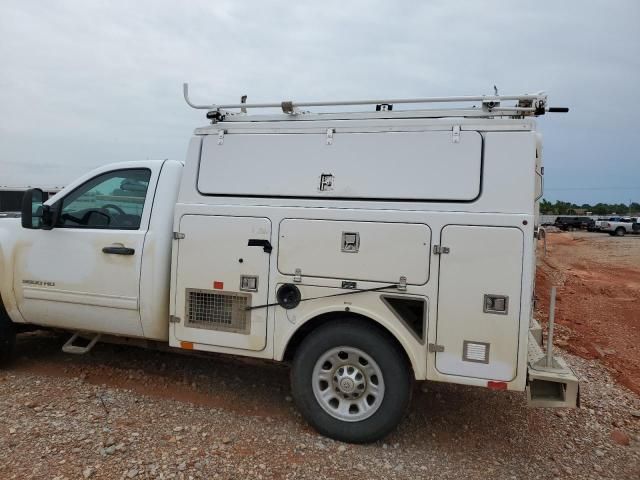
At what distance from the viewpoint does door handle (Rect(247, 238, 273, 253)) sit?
13.3 feet

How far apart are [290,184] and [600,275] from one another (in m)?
16.5

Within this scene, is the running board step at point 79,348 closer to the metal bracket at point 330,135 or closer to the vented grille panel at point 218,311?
the vented grille panel at point 218,311

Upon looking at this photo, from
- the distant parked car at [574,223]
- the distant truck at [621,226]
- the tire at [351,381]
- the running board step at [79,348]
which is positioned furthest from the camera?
the distant parked car at [574,223]

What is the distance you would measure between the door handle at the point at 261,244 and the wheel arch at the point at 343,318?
0.62 m

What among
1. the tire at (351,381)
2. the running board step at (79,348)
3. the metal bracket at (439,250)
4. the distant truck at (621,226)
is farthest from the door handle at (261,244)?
the distant truck at (621,226)

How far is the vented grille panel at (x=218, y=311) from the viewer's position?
4.19 metres

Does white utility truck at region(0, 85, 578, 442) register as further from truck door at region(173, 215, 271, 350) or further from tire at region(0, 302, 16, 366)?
tire at region(0, 302, 16, 366)

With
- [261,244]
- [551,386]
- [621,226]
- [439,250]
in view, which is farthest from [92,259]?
[621,226]

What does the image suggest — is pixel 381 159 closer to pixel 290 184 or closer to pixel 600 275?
pixel 290 184

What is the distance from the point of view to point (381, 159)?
3.94m

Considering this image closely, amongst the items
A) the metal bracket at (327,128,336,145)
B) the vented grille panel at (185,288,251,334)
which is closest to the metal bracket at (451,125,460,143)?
the metal bracket at (327,128,336,145)

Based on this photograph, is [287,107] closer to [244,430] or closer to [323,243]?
[323,243]

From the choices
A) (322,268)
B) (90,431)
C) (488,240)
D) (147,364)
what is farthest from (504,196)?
(147,364)

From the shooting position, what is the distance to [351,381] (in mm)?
3898
